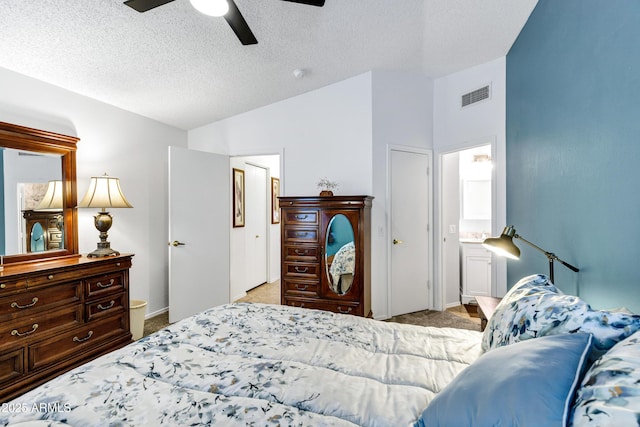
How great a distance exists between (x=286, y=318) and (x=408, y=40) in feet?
9.08

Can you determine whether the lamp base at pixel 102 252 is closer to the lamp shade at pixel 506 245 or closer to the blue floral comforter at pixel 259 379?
the blue floral comforter at pixel 259 379

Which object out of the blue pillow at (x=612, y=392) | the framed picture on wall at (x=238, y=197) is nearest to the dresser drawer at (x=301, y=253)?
the framed picture on wall at (x=238, y=197)

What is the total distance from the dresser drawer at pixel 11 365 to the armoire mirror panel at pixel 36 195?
786 mm

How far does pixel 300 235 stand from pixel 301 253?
19 centimetres

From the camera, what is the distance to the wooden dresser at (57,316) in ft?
6.56

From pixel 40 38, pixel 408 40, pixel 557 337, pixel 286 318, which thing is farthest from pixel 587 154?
pixel 40 38

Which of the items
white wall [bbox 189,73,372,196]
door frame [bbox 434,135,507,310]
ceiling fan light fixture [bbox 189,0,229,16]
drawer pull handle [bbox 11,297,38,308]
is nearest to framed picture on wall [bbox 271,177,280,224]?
white wall [bbox 189,73,372,196]

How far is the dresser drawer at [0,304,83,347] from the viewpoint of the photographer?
1.99 meters

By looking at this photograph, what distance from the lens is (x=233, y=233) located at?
172 inches

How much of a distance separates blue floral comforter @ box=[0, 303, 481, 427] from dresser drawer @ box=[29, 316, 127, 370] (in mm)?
1404

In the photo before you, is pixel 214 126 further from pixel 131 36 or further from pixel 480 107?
pixel 480 107

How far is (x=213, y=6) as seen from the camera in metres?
1.64

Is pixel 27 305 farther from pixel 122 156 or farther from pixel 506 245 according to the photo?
pixel 506 245

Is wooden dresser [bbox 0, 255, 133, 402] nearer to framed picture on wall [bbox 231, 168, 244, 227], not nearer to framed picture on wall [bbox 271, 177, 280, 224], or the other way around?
framed picture on wall [bbox 231, 168, 244, 227]
